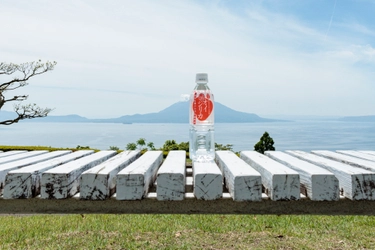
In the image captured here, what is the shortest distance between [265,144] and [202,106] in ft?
31.8

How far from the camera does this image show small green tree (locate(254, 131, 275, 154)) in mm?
12195

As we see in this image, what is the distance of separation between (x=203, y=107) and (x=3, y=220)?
4190 mm

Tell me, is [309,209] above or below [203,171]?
below

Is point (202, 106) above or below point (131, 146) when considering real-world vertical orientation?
above

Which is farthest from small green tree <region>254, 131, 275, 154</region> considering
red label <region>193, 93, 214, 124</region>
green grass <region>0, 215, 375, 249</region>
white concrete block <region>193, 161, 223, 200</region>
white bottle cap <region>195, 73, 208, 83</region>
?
white concrete block <region>193, 161, 223, 200</region>

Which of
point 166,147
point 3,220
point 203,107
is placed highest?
point 203,107

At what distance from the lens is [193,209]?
1.75 metres

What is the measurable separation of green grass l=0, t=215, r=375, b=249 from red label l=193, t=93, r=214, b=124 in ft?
5.39

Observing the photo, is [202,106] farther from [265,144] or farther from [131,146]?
[131,146]

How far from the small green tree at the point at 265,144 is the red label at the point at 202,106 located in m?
9.53

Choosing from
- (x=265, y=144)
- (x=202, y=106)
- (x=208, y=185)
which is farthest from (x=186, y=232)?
(x=265, y=144)

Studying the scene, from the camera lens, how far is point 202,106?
2.98 meters

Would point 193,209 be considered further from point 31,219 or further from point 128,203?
point 31,219

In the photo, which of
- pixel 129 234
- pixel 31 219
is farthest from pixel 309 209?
pixel 31 219
